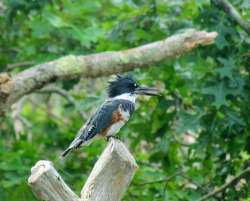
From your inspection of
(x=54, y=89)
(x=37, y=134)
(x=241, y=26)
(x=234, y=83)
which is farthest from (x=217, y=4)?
A: (x=37, y=134)

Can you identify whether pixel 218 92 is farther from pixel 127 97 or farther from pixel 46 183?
pixel 46 183

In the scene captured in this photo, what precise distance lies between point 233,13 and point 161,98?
3.58ft

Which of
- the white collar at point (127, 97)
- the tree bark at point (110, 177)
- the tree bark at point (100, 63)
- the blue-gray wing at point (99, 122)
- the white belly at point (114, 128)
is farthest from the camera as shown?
the tree bark at point (100, 63)

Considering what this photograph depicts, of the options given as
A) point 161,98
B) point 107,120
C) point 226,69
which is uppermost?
point 107,120

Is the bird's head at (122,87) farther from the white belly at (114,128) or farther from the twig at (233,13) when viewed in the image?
the twig at (233,13)

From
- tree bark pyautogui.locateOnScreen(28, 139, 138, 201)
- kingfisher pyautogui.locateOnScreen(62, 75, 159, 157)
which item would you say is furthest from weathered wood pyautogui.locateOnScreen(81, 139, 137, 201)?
kingfisher pyautogui.locateOnScreen(62, 75, 159, 157)

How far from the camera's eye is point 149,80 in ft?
25.0

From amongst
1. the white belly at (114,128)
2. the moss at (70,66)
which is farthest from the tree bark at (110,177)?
the moss at (70,66)

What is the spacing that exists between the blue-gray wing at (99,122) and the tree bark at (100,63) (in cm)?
121

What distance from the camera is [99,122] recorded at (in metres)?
5.53

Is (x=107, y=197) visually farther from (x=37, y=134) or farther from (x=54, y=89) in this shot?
(x=37, y=134)

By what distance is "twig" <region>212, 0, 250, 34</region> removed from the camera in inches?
283

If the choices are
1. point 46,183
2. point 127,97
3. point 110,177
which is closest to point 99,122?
point 127,97

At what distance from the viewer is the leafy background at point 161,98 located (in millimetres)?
7172
